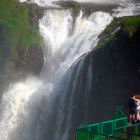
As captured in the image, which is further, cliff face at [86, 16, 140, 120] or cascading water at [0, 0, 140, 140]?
cascading water at [0, 0, 140, 140]

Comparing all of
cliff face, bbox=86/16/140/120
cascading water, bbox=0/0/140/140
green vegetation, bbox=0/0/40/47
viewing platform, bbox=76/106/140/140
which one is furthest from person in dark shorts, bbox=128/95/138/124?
green vegetation, bbox=0/0/40/47

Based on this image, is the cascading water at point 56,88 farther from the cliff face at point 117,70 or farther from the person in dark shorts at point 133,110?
the person in dark shorts at point 133,110

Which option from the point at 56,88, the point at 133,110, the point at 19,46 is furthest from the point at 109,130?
the point at 19,46

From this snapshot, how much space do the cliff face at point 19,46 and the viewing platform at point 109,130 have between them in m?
20.4

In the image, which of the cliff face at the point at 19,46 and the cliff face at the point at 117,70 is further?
the cliff face at the point at 19,46

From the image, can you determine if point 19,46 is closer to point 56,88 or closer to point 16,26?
point 16,26

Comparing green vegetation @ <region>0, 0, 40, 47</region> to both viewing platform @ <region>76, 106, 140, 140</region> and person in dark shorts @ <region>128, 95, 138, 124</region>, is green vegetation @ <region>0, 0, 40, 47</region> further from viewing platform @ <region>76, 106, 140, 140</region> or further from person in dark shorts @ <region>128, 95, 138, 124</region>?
person in dark shorts @ <region>128, 95, 138, 124</region>

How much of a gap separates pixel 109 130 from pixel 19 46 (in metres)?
22.3

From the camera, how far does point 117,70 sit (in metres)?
35.8

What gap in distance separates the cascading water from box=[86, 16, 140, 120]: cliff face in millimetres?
948

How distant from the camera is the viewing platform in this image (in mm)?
24281

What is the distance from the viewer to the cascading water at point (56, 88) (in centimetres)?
3900

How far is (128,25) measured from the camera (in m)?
36.7

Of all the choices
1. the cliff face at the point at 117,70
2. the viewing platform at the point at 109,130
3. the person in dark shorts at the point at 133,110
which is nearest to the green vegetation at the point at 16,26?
the cliff face at the point at 117,70
